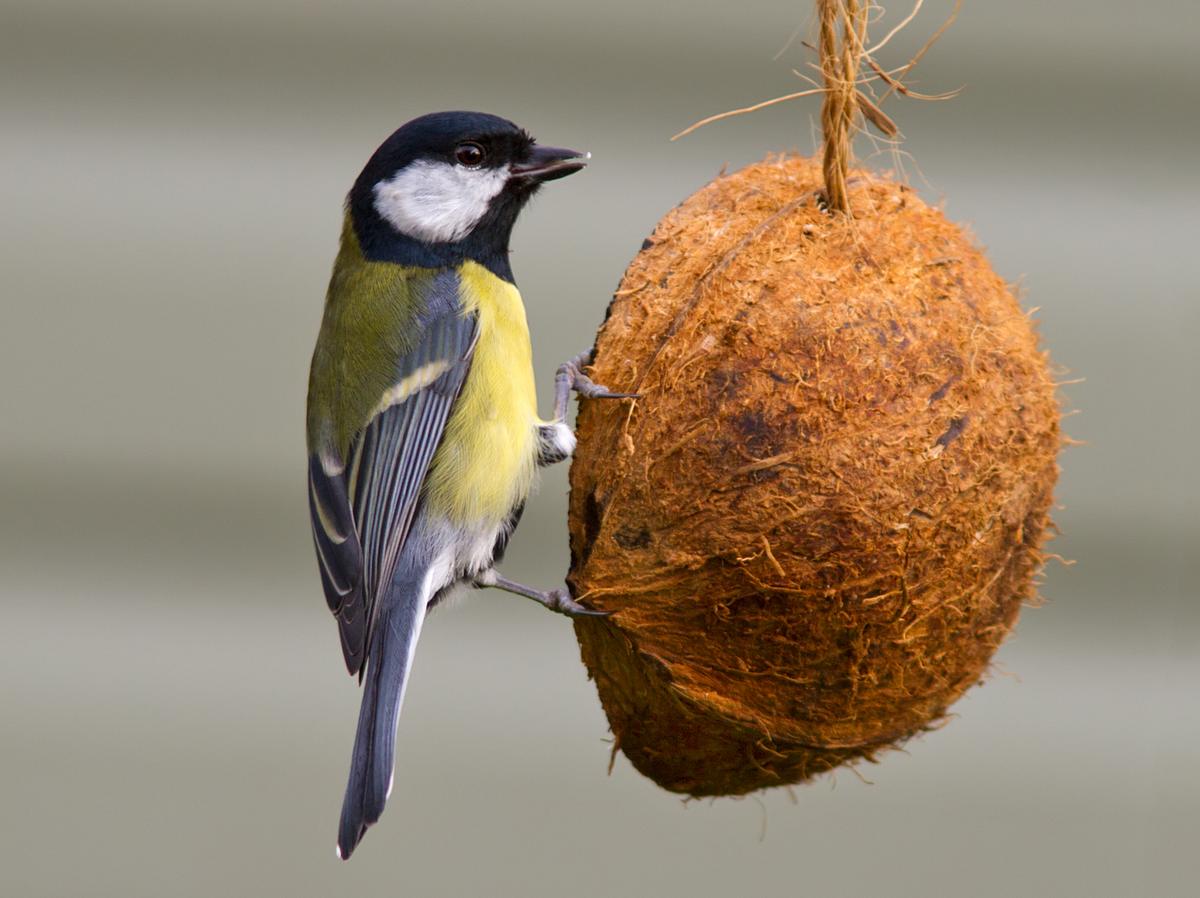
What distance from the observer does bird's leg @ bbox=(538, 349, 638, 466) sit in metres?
1.95

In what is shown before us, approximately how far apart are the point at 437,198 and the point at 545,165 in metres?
0.22

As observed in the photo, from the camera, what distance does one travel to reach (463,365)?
7.30 ft

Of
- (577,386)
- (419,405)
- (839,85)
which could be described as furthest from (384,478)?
(839,85)

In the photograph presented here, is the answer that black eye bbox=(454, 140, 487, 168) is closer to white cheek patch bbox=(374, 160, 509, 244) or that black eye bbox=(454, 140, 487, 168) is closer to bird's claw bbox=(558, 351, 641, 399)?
white cheek patch bbox=(374, 160, 509, 244)

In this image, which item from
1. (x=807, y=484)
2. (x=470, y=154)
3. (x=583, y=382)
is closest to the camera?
(x=807, y=484)

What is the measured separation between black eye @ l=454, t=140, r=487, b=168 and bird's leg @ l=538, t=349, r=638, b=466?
472mm

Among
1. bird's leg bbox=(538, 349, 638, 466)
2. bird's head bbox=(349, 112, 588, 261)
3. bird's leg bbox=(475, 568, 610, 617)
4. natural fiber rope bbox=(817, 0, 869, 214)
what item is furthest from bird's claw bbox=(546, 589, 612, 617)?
bird's head bbox=(349, 112, 588, 261)

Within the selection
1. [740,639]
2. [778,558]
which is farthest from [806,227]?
[740,639]

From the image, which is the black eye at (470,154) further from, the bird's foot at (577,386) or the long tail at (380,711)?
the long tail at (380,711)

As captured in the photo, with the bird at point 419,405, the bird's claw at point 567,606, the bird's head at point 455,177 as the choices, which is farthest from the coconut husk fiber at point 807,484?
the bird's head at point 455,177

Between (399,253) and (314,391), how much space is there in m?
0.33

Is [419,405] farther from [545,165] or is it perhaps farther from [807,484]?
[807,484]

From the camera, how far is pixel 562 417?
212 cm

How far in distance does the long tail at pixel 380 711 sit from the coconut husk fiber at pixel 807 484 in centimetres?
37
